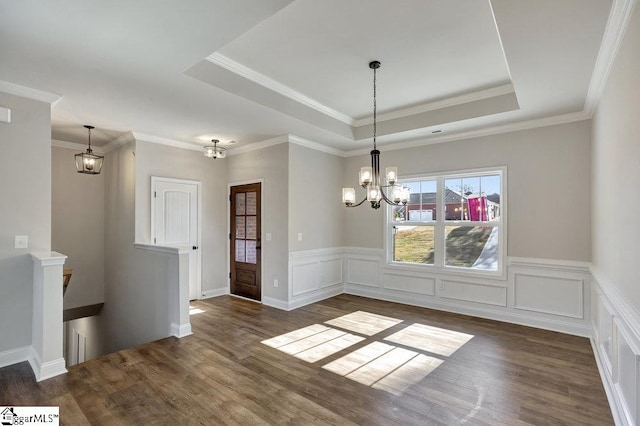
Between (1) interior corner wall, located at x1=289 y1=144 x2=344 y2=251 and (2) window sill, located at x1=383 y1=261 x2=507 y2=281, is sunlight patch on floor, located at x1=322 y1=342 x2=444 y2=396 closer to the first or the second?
(2) window sill, located at x1=383 y1=261 x2=507 y2=281

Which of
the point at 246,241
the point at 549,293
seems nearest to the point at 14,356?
the point at 246,241

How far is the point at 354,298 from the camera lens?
221 inches

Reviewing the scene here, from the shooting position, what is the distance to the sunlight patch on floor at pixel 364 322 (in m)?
4.06

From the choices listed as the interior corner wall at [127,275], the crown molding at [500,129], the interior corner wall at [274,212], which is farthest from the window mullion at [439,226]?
the interior corner wall at [127,275]

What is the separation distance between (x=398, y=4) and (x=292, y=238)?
11.4 feet

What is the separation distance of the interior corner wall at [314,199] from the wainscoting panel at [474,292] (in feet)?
6.71

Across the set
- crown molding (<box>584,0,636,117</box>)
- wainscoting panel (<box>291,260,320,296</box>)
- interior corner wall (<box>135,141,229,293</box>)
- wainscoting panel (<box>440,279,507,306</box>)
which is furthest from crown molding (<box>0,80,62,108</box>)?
wainscoting panel (<box>440,279,507,306</box>)

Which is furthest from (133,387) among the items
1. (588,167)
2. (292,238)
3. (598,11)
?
(588,167)

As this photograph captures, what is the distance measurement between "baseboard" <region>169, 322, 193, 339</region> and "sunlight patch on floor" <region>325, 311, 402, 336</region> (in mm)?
1776

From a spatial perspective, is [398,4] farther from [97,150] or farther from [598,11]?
[97,150]

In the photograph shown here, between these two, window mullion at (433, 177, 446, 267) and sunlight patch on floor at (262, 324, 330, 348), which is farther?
window mullion at (433, 177, 446, 267)

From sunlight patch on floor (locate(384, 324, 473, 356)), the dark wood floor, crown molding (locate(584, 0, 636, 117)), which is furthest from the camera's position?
sunlight patch on floor (locate(384, 324, 473, 356))

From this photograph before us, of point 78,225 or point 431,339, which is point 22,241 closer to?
point 78,225

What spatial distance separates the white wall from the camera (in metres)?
1.80
